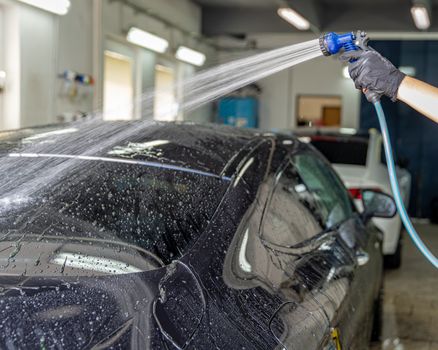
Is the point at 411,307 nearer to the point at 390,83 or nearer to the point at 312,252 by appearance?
the point at 312,252

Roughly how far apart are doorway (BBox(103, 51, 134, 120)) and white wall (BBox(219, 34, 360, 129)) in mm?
4158

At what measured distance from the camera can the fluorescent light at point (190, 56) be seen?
1104 centimetres

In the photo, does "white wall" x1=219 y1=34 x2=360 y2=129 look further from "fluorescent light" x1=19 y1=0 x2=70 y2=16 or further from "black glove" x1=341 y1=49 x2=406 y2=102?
"black glove" x1=341 y1=49 x2=406 y2=102

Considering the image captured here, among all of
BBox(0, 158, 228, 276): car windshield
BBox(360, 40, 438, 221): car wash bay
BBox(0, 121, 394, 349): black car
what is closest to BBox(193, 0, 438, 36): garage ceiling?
BBox(360, 40, 438, 221): car wash bay

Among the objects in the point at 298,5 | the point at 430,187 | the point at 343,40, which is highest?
the point at 298,5

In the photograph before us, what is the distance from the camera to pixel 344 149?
23.8ft

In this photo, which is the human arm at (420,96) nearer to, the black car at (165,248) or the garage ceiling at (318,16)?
the black car at (165,248)

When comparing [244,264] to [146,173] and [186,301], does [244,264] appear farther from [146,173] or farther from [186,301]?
[146,173]

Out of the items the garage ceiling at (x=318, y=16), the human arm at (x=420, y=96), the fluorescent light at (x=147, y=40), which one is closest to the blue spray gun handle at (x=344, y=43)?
the human arm at (x=420, y=96)

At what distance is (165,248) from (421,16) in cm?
845

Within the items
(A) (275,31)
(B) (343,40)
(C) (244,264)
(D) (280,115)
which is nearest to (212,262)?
(C) (244,264)

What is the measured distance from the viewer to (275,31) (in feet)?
37.4

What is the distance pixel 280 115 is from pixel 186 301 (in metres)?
12.6

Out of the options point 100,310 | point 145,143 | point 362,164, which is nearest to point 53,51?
point 362,164
